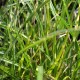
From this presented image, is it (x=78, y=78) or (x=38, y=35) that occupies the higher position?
(x=38, y=35)

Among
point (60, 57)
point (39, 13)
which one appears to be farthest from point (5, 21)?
point (60, 57)

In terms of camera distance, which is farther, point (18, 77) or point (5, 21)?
point (5, 21)

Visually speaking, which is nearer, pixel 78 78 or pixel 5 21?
pixel 78 78

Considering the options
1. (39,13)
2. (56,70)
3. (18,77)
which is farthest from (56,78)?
(39,13)

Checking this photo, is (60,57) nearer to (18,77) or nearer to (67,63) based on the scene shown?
(67,63)

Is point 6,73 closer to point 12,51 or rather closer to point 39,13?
point 12,51

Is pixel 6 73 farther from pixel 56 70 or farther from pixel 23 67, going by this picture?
pixel 56 70

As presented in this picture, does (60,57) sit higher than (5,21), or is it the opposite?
(5,21)
